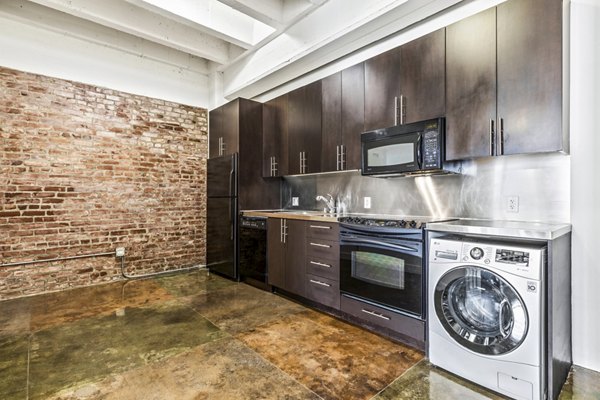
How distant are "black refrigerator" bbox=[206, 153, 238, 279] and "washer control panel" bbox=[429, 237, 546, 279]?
9.24ft

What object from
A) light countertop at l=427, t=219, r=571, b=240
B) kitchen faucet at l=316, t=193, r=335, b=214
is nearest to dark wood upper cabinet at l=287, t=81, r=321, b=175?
kitchen faucet at l=316, t=193, r=335, b=214

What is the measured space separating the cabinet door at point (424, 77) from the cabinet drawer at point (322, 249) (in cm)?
133

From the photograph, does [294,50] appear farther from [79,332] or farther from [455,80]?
[79,332]

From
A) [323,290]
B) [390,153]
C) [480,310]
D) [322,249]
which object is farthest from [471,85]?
[323,290]

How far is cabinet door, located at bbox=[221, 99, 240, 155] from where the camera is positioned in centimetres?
427

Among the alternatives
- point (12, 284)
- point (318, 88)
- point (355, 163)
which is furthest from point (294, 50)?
point (12, 284)

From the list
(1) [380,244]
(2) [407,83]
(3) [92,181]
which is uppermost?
(2) [407,83]

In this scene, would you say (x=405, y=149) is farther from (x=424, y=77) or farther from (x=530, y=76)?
(x=530, y=76)

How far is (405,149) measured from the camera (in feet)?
8.77

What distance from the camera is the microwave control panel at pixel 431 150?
2471mm

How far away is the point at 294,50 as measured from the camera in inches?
144

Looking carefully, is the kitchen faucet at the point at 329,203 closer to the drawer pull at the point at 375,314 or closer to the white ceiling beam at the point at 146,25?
the drawer pull at the point at 375,314

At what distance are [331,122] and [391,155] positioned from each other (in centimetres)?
92

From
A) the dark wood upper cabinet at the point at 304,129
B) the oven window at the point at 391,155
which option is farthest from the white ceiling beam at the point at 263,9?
the oven window at the point at 391,155
